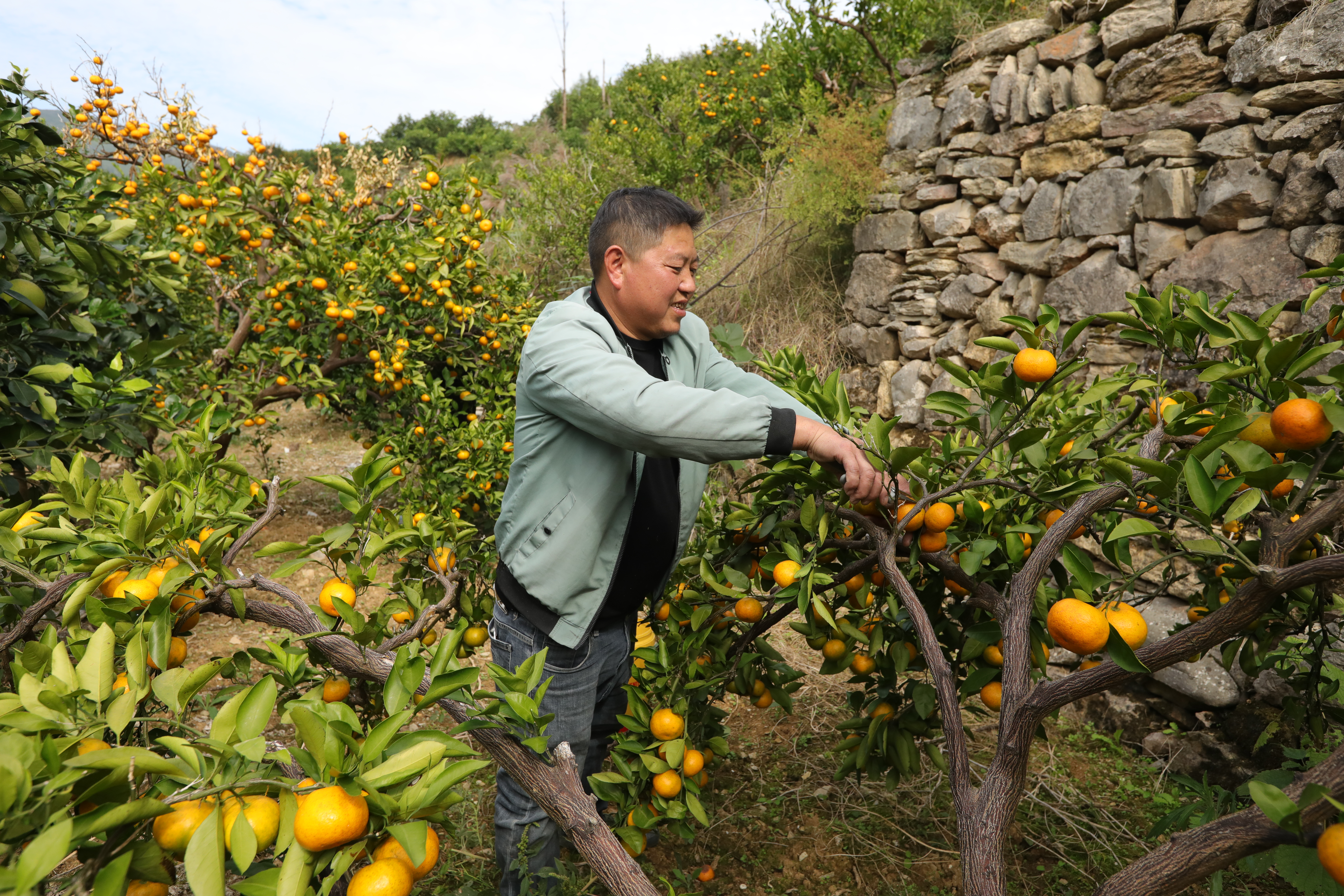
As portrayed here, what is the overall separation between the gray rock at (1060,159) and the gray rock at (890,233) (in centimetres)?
73

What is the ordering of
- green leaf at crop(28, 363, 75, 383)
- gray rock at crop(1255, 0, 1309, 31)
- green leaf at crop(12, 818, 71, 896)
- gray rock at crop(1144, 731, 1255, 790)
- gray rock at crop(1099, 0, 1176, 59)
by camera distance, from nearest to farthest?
green leaf at crop(12, 818, 71, 896)
green leaf at crop(28, 363, 75, 383)
gray rock at crop(1144, 731, 1255, 790)
gray rock at crop(1255, 0, 1309, 31)
gray rock at crop(1099, 0, 1176, 59)

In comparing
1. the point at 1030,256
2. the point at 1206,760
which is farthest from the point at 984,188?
the point at 1206,760

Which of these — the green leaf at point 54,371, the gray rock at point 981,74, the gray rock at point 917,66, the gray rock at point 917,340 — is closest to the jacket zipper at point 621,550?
the green leaf at point 54,371

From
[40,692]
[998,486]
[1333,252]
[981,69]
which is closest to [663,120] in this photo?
[981,69]

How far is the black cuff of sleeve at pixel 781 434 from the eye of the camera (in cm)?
130

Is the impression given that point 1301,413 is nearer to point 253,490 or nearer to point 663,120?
point 253,490

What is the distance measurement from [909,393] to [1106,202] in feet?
4.83

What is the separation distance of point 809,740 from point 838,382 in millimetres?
1861

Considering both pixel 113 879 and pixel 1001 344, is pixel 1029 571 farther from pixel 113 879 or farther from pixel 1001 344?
pixel 113 879

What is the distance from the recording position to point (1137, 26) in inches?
148

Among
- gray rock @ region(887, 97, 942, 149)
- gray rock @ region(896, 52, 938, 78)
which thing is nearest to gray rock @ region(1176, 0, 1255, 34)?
gray rock @ region(887, 97, 942, 149)

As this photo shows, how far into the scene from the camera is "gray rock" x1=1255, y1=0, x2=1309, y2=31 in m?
3.14

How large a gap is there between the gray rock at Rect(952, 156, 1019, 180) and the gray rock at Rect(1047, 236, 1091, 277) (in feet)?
2.12

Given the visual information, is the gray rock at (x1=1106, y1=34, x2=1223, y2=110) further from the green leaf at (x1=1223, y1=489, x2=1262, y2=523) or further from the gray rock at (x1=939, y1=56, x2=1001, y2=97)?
the green leaf at (x1=1223, y1=489, x2=1262, y2=523)
